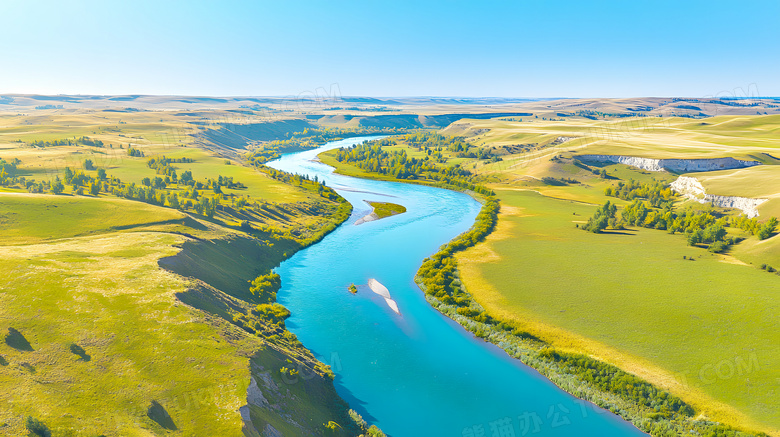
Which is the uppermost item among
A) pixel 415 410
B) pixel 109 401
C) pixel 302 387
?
pixel 109 401

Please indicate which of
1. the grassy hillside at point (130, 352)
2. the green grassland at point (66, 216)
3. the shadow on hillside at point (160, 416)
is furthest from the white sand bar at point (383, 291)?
the green grassland at point (66, 216)

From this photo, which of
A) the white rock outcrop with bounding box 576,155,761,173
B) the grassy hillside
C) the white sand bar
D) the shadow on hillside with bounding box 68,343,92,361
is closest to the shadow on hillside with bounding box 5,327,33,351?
the grassy hillside

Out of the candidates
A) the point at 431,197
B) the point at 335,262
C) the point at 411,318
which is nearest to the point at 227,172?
the point at 431,197

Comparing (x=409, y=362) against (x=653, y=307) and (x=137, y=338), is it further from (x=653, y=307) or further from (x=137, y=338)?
(x=653, y=307)

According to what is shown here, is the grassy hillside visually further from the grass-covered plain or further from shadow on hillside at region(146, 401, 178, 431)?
the grass-covered plain

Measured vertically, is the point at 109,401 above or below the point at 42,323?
below

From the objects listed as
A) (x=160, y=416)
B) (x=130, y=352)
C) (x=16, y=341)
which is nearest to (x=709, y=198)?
(x=160, y=416)

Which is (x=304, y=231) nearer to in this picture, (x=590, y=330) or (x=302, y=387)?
(x=302, y=387)

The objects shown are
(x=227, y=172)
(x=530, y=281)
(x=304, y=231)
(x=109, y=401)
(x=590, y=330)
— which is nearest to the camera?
(x=109, y=401)
